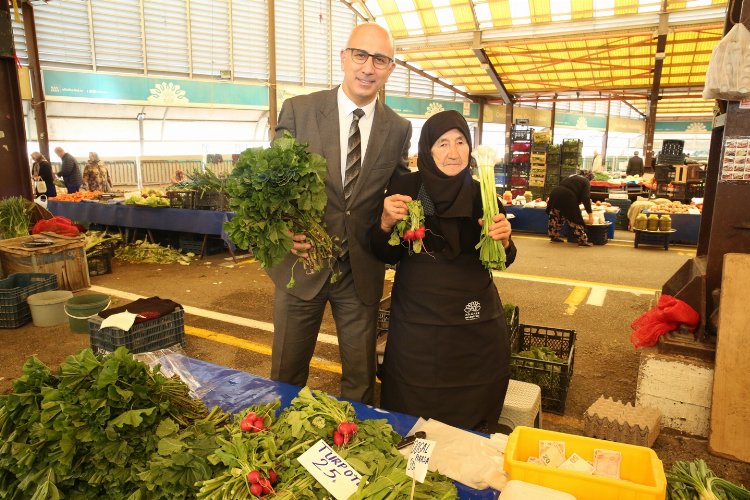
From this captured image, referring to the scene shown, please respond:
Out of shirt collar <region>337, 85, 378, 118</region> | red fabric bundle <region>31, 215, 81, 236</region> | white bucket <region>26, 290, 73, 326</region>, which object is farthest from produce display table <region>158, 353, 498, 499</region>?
red fabric bundle <region>31, 215, 81, 236</region>

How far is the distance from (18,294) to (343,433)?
5.20 m

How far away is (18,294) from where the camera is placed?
5.29m

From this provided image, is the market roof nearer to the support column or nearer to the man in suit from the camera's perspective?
the support column

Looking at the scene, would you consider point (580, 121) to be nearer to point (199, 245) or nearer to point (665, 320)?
point (199, 245)

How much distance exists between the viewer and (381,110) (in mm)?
2619

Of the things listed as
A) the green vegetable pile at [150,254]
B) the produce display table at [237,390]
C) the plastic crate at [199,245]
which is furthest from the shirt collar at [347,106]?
the plastic crate at [199,245]

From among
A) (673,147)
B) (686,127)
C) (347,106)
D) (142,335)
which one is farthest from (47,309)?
(686,127)

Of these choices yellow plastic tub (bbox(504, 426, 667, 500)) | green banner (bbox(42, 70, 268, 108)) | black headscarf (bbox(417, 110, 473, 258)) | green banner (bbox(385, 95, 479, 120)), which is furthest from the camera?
green banner (bbox(385, 95, 479, 120))

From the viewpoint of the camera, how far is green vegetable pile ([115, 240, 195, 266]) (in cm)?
835

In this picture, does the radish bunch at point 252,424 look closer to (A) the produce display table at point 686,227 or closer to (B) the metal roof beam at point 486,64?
(A) the produce display table at point 686,227

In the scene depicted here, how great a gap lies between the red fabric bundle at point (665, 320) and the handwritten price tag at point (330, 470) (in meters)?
2.78

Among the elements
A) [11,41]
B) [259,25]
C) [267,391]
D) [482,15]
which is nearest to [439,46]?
[482,15]

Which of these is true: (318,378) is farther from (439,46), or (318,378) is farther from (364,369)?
(439,46)

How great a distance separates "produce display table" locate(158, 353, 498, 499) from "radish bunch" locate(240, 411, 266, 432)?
53cm
